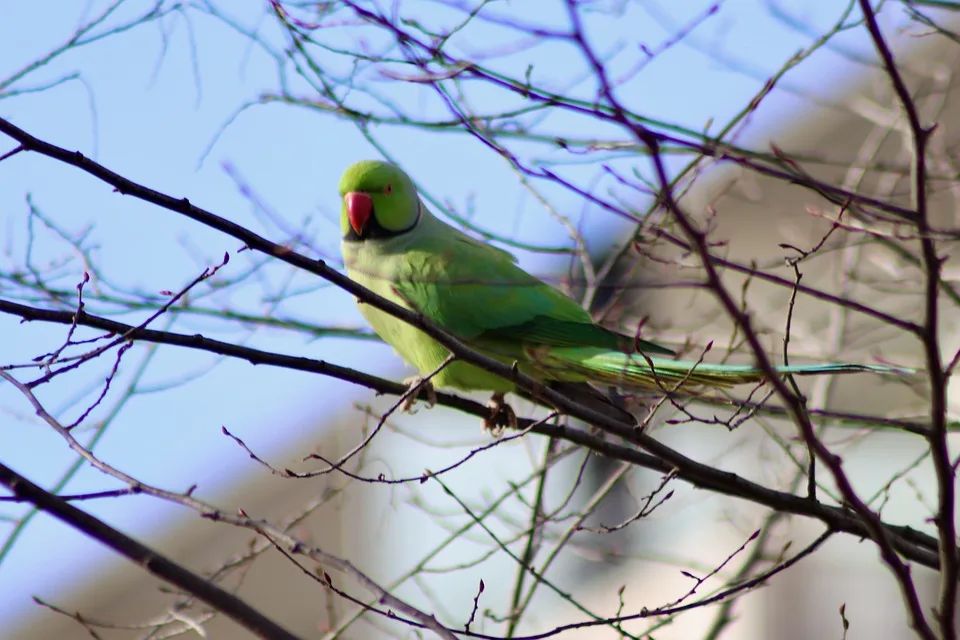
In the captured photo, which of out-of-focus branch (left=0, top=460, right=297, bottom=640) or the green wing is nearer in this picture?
out-of-focus branch (left=0, top=460, right=297, bottom=640)

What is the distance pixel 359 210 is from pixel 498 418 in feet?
4.29

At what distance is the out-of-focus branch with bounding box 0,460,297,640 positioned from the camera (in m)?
1.78

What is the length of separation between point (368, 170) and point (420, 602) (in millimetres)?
4542

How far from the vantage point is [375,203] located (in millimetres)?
4930

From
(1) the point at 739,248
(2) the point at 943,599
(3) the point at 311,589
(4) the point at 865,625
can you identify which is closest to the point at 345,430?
(3) the point at 311,589

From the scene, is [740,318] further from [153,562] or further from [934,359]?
[153,562]

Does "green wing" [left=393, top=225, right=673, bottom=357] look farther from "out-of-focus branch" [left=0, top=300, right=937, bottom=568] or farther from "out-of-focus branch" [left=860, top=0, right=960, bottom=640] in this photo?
"out-of-focus branch" [left=860, top=0, right=960, bottom=640]

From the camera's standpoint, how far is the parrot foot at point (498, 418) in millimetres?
4203

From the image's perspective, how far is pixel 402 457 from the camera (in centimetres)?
825

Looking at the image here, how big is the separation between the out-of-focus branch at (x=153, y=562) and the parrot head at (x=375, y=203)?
305cm

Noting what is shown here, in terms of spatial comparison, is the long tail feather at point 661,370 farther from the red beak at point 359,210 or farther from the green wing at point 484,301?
the red beak at point 359,210

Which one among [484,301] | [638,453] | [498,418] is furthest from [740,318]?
[484,301]

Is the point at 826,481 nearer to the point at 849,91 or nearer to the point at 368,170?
the point at 849,91

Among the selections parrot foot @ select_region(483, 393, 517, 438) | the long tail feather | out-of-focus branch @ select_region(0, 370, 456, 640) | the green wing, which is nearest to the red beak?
the green wing
